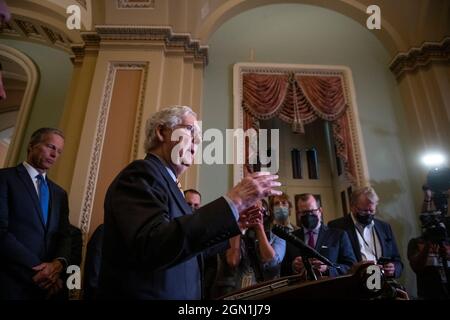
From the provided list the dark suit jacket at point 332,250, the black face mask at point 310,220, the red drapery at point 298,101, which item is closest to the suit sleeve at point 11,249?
the dark suit jacket at point 332,250

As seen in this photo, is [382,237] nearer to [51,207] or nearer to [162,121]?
[162,121]

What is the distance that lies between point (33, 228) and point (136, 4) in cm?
325

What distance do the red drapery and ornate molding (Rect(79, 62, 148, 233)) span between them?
4.67 ft

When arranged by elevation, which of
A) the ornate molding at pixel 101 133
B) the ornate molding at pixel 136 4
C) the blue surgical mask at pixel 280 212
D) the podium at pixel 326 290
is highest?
the ornate molding at pixel 136 4

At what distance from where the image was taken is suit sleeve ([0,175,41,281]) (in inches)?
68.4

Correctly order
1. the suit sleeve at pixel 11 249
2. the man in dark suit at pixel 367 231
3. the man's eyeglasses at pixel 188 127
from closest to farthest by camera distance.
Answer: the man's eyeglasses at pixel 188 127, the suit sleeve at pixel 11 249, the man in dark suit at pixel 367 231

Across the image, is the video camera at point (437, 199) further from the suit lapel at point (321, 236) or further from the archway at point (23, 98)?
the archway at point (23, 98)

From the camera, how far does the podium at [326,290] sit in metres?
0.76

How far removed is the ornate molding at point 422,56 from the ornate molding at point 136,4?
3564 millimetres

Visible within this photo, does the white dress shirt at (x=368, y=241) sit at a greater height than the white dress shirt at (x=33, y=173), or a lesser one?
lesser

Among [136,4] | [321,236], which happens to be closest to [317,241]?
[321,236]

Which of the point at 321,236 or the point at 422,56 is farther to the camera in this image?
the point at 422,56

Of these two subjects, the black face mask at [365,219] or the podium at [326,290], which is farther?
the black face mask at [365,219]

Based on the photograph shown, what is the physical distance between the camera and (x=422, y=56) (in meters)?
4.41
